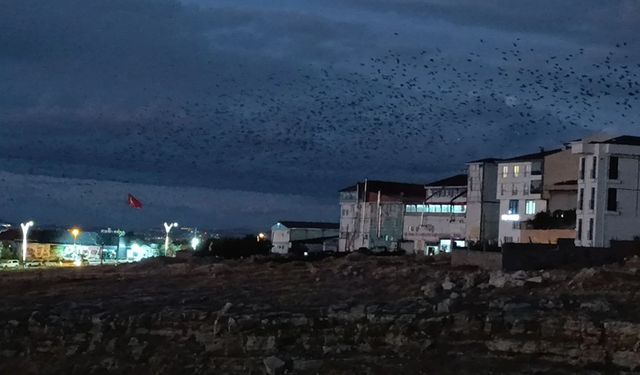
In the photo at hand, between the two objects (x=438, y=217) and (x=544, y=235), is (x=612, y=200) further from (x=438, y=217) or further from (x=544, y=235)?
(x=438, y=217)

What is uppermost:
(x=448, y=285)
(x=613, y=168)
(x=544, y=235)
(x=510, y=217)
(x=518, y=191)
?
(x=613, y=168)

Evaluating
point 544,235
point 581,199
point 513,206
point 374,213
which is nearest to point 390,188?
point 374,213

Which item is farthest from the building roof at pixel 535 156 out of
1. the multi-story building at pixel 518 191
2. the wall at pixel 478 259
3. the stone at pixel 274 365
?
the stone at pixel 274 365

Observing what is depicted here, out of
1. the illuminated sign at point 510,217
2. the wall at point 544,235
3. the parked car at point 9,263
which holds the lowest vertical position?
the parked car at point 9,263

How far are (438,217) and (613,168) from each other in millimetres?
30516

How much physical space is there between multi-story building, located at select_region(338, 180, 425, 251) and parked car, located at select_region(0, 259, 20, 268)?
2953 cm

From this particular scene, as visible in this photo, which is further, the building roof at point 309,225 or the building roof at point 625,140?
the building roof at point 309,225

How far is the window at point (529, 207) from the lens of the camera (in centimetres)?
6297

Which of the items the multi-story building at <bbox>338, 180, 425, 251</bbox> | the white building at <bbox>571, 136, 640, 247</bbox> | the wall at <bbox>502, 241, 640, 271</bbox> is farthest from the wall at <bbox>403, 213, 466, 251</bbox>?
the wall at <bbox>502, 241, 640, 271</bbox>

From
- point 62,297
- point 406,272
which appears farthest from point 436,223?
point 62,297

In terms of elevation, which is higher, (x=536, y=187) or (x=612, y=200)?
(x=536, y=187)

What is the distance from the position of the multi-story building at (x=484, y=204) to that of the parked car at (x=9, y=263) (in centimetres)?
3532

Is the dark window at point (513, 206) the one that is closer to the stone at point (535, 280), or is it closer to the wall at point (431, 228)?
the wall at point (431, 228)

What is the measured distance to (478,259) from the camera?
41562 millimetres
